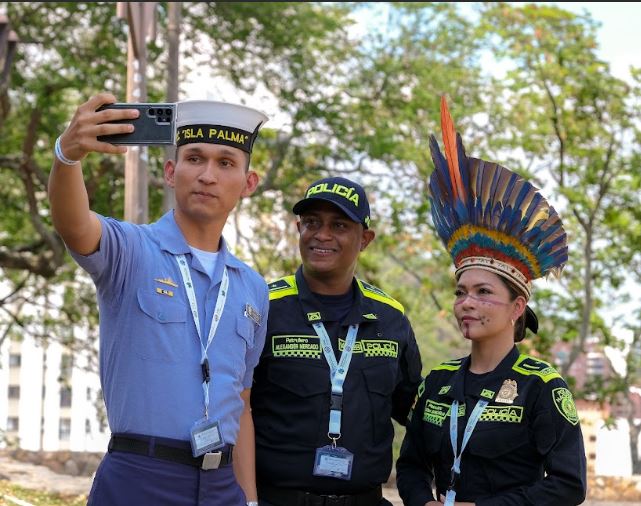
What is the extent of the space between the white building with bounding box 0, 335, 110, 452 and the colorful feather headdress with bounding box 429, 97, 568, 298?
39.4 feet

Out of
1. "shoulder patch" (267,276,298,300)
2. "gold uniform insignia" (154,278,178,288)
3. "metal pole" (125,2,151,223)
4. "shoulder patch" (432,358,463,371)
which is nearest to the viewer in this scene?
"gold uniform insignia" (154,278,178,288)

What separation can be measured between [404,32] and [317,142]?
2.49 metres

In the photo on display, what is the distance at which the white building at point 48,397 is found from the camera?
18.3 meters

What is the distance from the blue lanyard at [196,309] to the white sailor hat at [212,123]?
41 cm

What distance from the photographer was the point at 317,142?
14586mm

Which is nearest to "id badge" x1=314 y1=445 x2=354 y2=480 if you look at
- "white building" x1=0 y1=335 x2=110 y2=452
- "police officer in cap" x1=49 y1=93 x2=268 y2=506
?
"police officer in cap" x1=49 y1=93 x2=268 y2=506

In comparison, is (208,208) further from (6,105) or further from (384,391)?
(6,105)

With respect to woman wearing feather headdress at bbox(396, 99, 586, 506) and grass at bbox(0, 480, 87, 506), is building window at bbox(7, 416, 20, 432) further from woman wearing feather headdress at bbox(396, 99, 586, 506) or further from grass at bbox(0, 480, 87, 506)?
woman wearing feather headdress at bbox(396, 99, 586, 506)

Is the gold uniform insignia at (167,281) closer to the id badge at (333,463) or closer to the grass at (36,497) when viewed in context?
the id badge at (333,463)

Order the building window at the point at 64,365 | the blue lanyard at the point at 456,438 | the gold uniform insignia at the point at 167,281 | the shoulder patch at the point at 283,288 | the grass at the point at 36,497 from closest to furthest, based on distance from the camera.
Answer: the gold uniform insignia at the point at 167,281
the blue lanyard at the point at 456,438
the shoulder patch at the point at 283,288
the grass at the point at 36,497
the building window at the point at 64,365

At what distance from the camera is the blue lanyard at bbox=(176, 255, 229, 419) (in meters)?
3.33

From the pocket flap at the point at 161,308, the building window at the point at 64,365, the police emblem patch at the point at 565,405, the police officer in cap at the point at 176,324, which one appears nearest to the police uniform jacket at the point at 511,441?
the police emblem patch at the point at 565,405

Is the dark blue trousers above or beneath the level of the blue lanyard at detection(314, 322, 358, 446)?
beneath

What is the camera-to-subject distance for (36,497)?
1155cm
